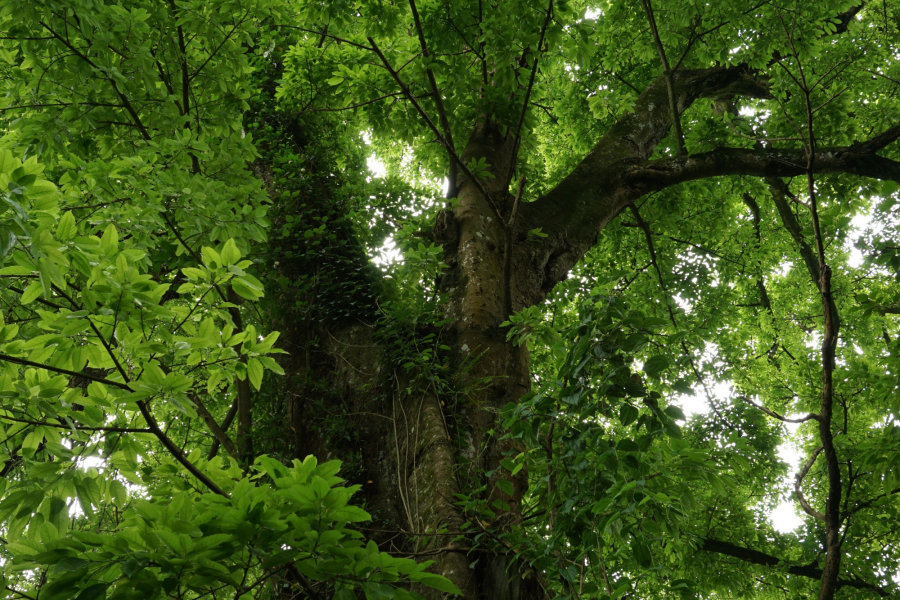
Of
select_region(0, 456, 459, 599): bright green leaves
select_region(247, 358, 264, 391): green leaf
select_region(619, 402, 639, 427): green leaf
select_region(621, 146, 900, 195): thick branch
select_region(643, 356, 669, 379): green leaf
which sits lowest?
select_region(0, 456, 459, 599): bright green leaves

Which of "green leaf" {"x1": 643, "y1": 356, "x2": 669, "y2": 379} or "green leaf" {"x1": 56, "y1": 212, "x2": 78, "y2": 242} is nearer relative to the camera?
"green leaf" {"x1": 56, "y1": 212, "x2": 78, "y2": 242}

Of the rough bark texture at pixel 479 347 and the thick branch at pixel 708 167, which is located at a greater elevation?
the thick branch at pixel 708 167

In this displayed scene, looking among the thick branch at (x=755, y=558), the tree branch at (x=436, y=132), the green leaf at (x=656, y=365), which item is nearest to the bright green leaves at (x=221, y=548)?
the green leaf at (x=656, y=365)

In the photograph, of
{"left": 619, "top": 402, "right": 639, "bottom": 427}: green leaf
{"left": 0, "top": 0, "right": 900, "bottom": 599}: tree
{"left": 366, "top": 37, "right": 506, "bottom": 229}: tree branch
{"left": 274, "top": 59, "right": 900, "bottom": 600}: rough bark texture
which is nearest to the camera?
{"left": 0, "top": 0, "right": 900, "bottom": 599}: tree

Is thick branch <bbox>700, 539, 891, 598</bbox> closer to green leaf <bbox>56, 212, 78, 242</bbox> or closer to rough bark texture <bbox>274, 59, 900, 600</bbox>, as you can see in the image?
rough bark texture <bbox>274, 59, 900, 600</bbox>

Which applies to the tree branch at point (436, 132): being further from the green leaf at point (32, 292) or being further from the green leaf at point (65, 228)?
the green leaf at point (32, 292)

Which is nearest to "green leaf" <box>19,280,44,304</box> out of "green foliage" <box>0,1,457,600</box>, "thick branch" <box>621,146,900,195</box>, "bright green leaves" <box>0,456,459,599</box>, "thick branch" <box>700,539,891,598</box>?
"green foliage" <box>0,1,457,600</box>

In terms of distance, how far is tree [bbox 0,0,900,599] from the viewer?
181 cm

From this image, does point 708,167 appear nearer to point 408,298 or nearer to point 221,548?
point 408,298

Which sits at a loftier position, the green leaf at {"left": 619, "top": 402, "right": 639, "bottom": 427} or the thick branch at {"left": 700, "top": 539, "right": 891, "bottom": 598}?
the thick branch at {"left": 700, "top": 539, "right": 891, "bottom": 598}

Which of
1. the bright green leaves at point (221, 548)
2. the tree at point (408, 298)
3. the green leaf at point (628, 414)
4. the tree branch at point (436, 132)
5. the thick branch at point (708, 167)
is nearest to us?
the bright green leaves at point (221, 548)

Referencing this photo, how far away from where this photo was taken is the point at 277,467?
177cm

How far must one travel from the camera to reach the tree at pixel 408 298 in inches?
71.3

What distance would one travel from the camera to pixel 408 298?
4.46m
